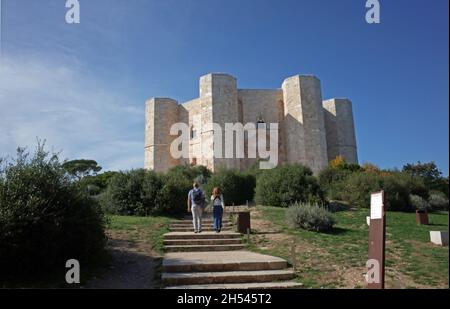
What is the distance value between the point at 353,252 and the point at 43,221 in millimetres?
5437

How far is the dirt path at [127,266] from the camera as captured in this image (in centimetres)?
536

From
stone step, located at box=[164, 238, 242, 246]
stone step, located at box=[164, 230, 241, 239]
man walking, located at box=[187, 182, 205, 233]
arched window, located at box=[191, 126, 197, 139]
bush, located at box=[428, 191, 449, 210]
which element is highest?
arched window, located at box=[191, 126, 197, 139]

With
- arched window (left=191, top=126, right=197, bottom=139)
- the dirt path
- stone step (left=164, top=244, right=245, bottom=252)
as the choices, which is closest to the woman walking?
stone step (left=164, top=244, right=245, bottom=252)

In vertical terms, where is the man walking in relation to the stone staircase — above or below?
above

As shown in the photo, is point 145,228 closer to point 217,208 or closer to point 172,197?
point 217,208

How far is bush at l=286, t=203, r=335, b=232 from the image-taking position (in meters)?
8.86

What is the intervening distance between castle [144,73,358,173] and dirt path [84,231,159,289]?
62.9 ft

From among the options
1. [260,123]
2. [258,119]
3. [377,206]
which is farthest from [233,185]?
[258,119]

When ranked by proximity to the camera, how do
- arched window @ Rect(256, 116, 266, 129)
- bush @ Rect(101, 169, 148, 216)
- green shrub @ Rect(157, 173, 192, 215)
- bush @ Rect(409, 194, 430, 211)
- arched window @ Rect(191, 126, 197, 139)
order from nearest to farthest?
bush @ Rect(101, 169, 148, 216)
green shrub @ Rect(157, 173, 192, 215)
bush @ Rect(409, 194, 430, 211)
arched window @ Rect(256, 116, 266, 129)
arched window @ Rect(191, 126, 197, 139)

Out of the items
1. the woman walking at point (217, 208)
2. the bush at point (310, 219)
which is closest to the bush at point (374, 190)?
the bush at point (310, 219)

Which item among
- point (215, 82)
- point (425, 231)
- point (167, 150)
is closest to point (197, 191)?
point (425, 231)

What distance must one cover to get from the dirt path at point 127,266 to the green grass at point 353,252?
7.48 feet

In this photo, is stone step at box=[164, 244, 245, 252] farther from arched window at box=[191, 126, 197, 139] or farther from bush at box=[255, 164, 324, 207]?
arched window at box=[191, 126, 197, 139]

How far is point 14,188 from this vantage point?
563cm
